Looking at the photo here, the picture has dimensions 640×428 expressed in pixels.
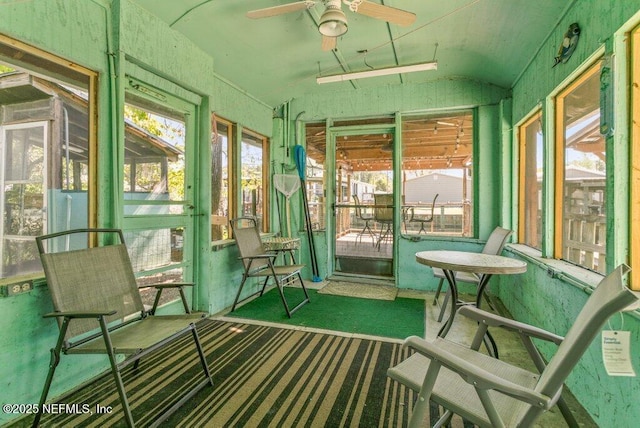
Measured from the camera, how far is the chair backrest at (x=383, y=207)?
15.0ft

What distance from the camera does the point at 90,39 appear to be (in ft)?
6.75

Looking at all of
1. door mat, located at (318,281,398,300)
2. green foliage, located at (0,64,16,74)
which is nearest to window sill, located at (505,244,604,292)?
door mat, located at (318,281,398,300)

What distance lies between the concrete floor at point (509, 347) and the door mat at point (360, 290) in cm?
52

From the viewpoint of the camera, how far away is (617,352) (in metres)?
1.21

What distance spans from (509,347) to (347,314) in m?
1.48

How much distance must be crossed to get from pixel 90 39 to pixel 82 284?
5.30 ft

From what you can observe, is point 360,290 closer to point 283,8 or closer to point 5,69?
point 283,8

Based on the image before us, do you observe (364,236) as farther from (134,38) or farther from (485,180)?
(134,38)

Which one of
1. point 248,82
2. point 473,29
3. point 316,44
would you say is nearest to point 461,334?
point 473,29

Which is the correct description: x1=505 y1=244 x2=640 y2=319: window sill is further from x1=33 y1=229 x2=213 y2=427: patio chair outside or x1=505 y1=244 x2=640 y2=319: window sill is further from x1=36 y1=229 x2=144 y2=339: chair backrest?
x1=36 y1=229 x2=144 y2=339: chair backrest

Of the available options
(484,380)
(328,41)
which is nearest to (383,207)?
(328,41)

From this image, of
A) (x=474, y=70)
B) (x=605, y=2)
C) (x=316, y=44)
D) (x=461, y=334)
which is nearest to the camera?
(x=605, y=2)

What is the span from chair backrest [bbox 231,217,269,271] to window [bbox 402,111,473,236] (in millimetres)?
2087

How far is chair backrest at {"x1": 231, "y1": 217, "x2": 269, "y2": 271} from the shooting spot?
11.2ft
